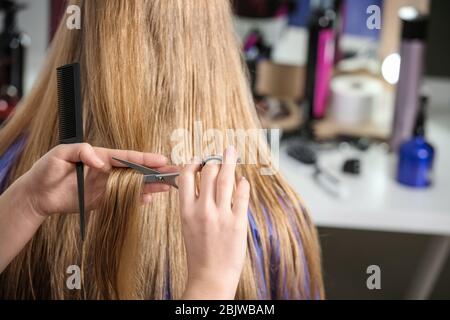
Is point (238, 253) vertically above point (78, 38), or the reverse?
point (78, 38)

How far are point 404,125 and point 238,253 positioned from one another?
840 mm

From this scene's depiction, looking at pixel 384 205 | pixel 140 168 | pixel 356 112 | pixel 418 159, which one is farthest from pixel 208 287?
pixel 356 112

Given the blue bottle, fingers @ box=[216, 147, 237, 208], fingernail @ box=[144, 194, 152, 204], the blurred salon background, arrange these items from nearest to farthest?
1. fingers @ box=[216, 147, 237, 208]
2. fingernail @ box=[144, 194, 152, 204]
3. the blurred salon background
4. the blue bottle

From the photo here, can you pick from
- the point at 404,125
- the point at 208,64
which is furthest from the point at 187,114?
the point at 404,125

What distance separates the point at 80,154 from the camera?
652 mm

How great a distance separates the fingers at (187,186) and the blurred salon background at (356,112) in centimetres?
34

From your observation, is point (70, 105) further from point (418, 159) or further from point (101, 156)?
point (418, 159)

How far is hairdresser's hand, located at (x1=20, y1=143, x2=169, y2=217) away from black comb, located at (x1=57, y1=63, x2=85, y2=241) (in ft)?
0.04

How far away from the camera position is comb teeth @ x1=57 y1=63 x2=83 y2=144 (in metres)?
0.67

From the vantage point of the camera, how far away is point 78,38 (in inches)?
28.6

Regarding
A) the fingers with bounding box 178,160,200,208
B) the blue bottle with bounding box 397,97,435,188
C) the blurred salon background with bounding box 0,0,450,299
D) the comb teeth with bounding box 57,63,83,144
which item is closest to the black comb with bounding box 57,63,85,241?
the comb teeth with bounding box 57,63,83,144

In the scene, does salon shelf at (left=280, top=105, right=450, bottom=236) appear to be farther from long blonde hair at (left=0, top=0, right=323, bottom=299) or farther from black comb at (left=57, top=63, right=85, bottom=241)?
black comb at (left=57, top=63, right=85, bottom=241)
